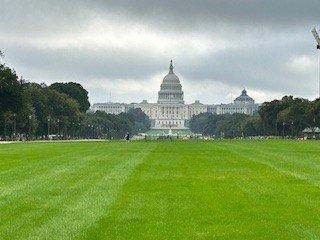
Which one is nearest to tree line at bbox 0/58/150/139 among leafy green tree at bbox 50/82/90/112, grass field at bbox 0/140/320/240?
leafy green tree at bbox 50/82/90/112

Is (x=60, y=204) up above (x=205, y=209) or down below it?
above

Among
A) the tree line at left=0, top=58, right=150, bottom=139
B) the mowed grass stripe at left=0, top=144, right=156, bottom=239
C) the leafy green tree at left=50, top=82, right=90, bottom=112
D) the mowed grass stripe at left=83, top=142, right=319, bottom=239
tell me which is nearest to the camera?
the mowed grass stripe at left=83, top=142, right=319, bottom=239

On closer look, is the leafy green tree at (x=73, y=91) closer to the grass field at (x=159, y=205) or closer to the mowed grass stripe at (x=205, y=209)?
the grass field at (x=159, y=205)

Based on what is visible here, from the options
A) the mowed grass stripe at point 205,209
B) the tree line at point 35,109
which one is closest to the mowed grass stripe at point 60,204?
the mowed grass stripe at point 205,209

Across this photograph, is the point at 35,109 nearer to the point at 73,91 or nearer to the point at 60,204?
the point at 73,91

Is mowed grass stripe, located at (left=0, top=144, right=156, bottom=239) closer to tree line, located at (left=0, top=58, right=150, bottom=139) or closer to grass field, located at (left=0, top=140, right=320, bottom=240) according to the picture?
grass field, located at (left=0, top=140, right=320, bottom=240)

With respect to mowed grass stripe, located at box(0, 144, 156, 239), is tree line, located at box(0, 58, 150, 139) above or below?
above

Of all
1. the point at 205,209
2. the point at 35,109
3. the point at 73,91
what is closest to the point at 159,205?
the point at 205,209

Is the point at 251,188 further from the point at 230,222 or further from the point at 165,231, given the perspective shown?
the point at 165,231

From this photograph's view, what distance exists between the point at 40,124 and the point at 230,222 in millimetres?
142815

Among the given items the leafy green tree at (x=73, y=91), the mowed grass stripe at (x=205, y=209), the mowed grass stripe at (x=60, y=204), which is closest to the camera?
the mowed grass stripe at (x=205, y=209)

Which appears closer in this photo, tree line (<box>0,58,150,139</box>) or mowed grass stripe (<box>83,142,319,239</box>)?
mowed grass stripe (<box>83,142,319,239</box>)

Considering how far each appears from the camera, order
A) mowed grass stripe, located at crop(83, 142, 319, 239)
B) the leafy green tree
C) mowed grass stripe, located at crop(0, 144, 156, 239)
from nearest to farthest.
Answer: mowed grass stripe, located at crop(83, 142, 319, 239), mowed grass stripe, located at crop(0, 144, 156, 239), the leafy green tree

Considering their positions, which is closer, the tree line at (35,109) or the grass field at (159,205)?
the grass field at (159,205)
